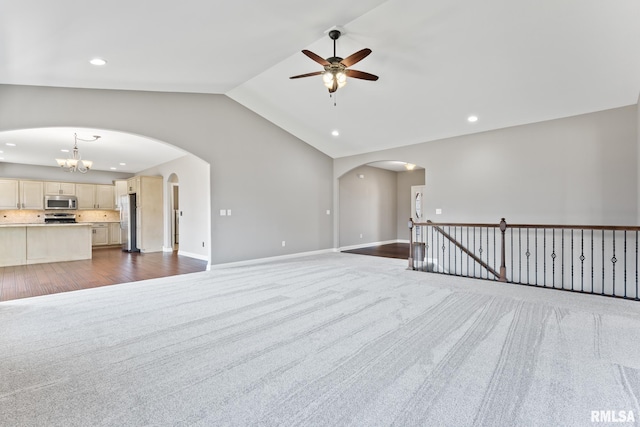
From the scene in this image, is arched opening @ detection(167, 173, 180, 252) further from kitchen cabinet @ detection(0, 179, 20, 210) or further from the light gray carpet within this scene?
the light gray carpet

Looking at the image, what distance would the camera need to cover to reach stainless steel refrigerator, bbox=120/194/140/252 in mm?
8664

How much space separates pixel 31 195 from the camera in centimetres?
882

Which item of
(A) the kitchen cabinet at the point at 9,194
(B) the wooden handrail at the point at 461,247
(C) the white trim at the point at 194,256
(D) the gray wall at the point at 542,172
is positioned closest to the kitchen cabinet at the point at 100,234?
(A) the kitchen cabinet at the point at 9,194

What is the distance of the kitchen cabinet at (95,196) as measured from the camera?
32.1 feet

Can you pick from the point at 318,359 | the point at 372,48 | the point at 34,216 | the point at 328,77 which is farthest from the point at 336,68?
the point at 34,216

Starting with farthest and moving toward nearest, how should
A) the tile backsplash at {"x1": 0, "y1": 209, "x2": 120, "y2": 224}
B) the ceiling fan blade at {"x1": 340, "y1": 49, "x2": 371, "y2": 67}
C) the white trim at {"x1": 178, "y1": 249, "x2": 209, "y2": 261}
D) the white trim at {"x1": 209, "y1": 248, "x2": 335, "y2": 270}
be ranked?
the tile backsplash at {"x1": 0, "y1": 209, "x2": 120, "y2": 224}
the white trim at {"x1": 178, "y1": 249, "x2": 209, "y2": 261}
the white trim at {"x1": 209, "y1": 248, "x2": 335, "y2": 270}
the ceiling fan blade at {"x1": 340, "y1": 49, "x2": 371, "y2": 67}

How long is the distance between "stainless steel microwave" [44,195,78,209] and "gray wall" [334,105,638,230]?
10531 mm

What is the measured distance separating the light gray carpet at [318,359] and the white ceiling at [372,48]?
283 cm

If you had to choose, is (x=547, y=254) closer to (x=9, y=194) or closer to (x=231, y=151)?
(x=231, y=151)

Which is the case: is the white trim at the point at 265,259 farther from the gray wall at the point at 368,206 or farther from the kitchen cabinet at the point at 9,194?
the kitchen cabinet at the point at 9,194

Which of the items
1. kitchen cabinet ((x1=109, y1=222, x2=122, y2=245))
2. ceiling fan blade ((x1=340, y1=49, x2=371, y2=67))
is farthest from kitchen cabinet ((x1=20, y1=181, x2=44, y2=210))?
ceiling fan blade ((x1=340, y1=49, x2=371, y2=67))

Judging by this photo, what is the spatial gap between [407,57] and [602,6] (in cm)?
203

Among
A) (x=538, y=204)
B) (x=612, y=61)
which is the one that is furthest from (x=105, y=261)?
(x=612, y=61)

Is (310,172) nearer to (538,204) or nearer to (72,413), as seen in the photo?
Answer: (538,204)
